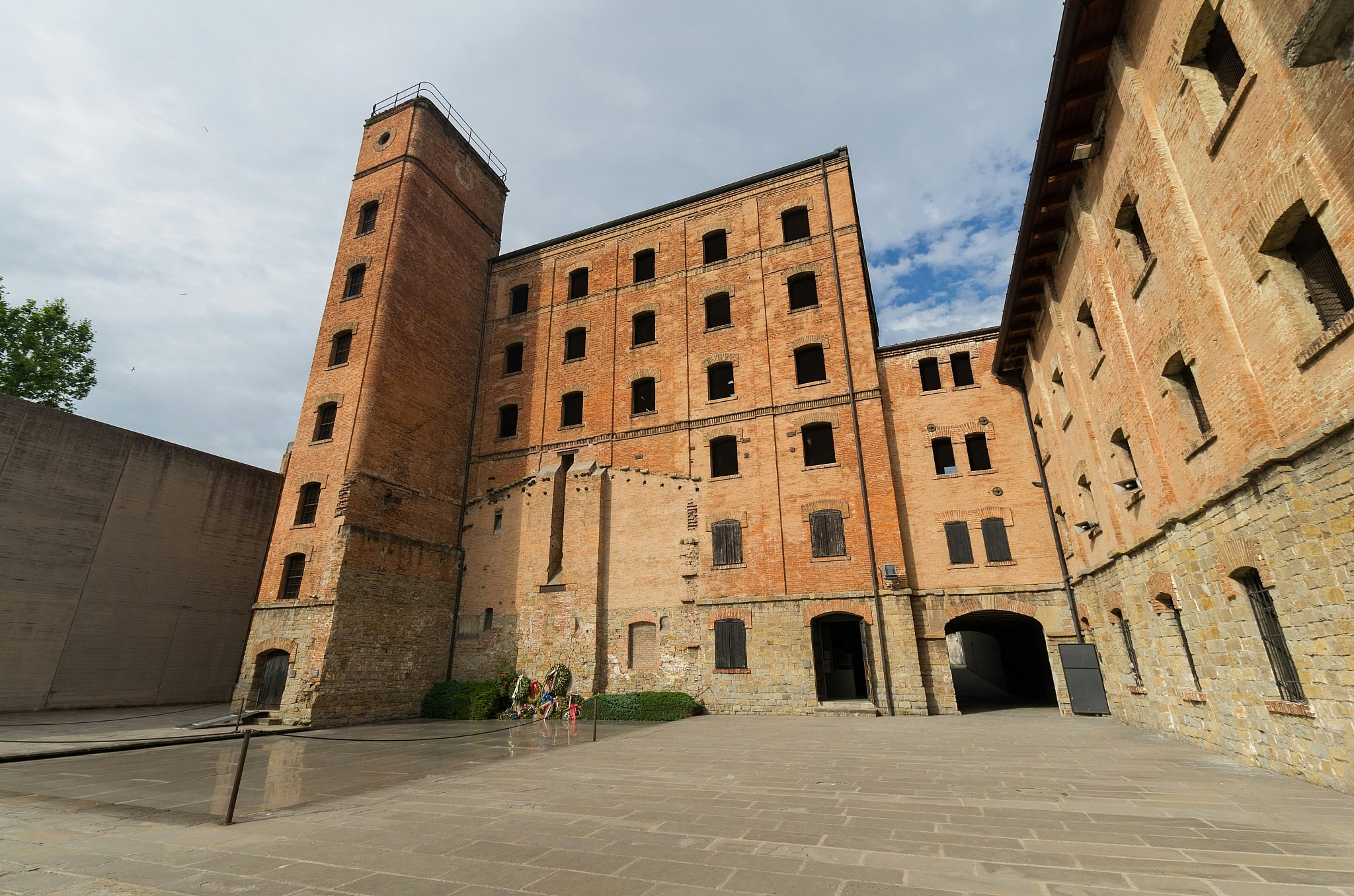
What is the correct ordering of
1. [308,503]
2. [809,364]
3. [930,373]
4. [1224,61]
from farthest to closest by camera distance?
[809,364], [930,373], [308,503], [1224,61]

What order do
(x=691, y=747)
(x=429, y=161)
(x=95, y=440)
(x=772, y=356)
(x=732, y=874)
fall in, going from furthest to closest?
(x=429, y=161) < (x=772, y=356) < (x=95, y=440) < (x=691, y=747) < (x=732, y=874)

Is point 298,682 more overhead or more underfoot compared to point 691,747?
more overhead

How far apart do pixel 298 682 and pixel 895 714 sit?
16.2 metres

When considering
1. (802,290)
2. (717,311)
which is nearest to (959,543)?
(802,290)

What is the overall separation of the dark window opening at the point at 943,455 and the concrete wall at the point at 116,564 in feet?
78.5

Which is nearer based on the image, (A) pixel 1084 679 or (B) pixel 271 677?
(A) pixel 1084 679

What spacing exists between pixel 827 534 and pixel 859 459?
2.48 meters

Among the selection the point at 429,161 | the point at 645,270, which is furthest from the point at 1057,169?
the point at 429,161

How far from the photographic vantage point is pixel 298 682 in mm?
15961

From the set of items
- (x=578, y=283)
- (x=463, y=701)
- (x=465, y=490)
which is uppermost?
(x=578, y=283)

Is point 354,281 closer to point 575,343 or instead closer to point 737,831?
point 575,343

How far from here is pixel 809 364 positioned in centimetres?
1989

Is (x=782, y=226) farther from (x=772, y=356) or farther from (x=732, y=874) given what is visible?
(x=732, y=874)

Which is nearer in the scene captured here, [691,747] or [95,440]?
[691,747]
